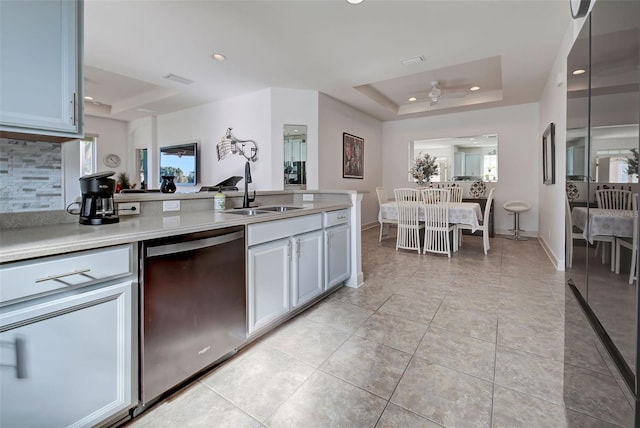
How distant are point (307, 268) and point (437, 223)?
270 centimetres

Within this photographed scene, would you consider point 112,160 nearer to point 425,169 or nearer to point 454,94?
point 425,169

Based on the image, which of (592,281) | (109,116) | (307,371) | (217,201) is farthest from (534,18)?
(109,116)

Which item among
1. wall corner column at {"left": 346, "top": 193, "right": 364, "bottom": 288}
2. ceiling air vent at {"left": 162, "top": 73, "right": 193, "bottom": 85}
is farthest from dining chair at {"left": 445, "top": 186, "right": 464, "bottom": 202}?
ceiling air vent at {"left": 162, "top": 73, "right": 193, "bottom": 85}

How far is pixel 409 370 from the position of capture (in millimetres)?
1660

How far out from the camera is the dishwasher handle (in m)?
1.31

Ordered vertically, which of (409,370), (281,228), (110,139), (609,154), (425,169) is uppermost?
(110,139)

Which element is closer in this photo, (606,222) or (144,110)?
(606,222)

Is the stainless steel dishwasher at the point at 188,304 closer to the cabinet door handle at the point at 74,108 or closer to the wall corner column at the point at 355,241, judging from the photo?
the cabinet door handle at the point at 74,108

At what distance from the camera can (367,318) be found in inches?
90.8

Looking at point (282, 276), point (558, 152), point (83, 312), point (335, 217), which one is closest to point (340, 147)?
point (335, 217)

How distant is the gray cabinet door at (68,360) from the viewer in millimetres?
956

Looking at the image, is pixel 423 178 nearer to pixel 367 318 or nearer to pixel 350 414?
pixel 367 318

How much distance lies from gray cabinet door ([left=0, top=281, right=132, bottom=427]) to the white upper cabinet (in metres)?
0.74

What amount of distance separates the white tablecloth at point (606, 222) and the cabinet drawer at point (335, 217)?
1.78 m
